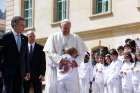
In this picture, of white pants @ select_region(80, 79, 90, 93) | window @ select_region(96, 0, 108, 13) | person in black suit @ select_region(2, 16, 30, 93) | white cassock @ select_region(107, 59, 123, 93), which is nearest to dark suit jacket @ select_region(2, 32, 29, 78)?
person in black suit @ select_region(2, 16, 30, 93)

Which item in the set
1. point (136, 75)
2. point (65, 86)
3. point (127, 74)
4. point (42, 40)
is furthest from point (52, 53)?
point (42, 40)

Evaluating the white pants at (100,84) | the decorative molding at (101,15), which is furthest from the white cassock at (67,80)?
the decorative molding at (101,15)

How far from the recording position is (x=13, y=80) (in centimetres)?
1327

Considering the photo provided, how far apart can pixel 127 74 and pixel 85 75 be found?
133 inches

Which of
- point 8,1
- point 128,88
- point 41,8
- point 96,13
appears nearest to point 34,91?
point 128,88

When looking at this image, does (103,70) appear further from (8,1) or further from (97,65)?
(8,1)

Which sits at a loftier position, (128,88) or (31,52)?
(31,52)

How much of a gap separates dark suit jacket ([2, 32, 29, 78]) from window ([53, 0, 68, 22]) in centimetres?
2084

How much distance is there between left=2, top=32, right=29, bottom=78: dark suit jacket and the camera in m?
13.3

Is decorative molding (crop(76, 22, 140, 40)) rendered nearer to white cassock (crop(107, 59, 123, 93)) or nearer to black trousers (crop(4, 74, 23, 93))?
white cassock (crop(107, 59, 123, 93))

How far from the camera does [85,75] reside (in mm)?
20703

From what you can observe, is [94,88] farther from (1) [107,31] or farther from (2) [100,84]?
(1) [107,31]

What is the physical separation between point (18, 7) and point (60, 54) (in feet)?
76.0

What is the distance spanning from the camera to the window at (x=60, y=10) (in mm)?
34438
